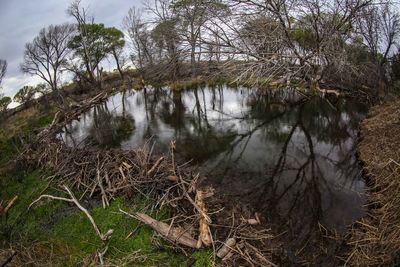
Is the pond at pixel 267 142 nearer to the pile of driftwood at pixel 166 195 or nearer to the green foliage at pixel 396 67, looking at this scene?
the pile of driftwood at pixel 166 195

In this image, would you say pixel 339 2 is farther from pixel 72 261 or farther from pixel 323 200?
pixel 72 261

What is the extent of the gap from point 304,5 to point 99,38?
2854 centimetres

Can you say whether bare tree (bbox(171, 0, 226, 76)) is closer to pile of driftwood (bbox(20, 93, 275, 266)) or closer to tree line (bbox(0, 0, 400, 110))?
tree line (bbox(0, 0, 400, 110))

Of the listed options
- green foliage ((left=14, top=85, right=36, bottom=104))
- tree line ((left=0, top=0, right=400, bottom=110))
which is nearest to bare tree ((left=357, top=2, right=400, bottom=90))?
tree line ((left=0, top=0, right=400, bottom=110))

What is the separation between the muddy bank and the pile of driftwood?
1.39 metres

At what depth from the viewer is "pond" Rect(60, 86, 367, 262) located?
7160 mm

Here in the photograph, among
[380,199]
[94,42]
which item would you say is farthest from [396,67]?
[94,42]

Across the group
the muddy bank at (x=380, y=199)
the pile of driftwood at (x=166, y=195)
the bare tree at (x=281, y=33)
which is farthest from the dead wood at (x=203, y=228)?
the bare tree at (x=281, y=33)

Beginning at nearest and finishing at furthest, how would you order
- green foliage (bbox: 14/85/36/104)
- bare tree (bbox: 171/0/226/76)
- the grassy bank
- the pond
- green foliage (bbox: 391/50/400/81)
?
the grassy bank → the pond → bare tree (bbox: 171/0/226/76) → green foliage (bbox: 391/50/400/81) → green foliage (bbox: 14/85/36/104)

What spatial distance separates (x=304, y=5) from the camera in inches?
559

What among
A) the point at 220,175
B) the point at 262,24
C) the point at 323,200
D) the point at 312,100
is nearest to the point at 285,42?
the point at 262,24

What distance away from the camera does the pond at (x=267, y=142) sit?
23.5 ft

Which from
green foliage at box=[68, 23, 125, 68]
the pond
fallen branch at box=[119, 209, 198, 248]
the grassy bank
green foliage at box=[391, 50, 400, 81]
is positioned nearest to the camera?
the grassy bank

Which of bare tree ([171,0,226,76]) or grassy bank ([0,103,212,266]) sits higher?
bare tree ([171,0,226,76])
